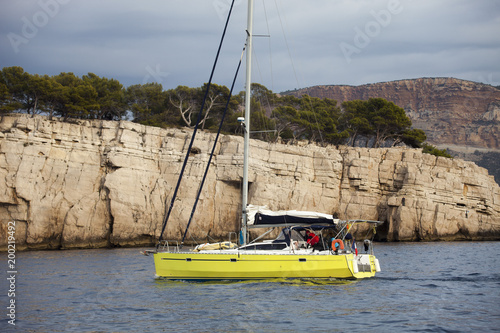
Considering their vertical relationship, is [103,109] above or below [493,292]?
above

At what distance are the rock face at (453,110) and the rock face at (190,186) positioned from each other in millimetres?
99869

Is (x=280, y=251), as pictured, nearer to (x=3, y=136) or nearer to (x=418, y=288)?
(x=418, y=288)

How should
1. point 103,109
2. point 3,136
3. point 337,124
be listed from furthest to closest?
1. point 337,124
2. point 103,109
3. point 3,136

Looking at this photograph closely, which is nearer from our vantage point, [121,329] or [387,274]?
[121,329]

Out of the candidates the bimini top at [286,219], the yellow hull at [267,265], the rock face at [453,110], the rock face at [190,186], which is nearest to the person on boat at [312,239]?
the bimini top at [286,219]

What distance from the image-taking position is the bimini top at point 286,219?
65.1 feet

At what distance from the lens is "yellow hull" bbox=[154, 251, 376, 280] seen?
18875mm

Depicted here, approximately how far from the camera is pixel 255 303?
52.1 ft

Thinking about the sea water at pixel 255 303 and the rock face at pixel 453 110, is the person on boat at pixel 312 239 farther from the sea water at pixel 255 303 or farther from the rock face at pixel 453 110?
the rock face at pixel 453 110

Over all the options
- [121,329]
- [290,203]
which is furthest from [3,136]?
[121,329]

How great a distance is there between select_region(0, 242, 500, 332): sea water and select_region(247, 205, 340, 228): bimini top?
224 centimetres

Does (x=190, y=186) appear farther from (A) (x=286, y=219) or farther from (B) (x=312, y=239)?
(B) (x=312, y=239)

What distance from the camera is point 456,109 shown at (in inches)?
5925

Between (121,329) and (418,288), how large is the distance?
37.2 ft
